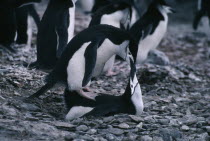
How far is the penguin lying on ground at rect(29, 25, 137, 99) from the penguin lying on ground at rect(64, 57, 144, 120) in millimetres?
87

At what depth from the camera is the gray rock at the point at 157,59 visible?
5.46 metres

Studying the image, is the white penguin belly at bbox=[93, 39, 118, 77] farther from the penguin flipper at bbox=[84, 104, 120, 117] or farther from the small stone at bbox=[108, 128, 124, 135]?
the small stone at bbox=[108, 128, 124, 135]

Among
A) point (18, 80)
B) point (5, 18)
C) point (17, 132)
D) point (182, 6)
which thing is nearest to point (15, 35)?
point (5, 18)

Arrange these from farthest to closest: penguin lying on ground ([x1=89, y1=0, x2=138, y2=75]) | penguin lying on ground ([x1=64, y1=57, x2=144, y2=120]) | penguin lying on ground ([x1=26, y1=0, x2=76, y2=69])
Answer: penguin lying on ground ([x1=89, y1=0, x2=138, y2=75])
penguin lying on ground ([x1=26, y1=0, x2=76, y2=69])
penguin lying on ground ([x1=64, y1=57, x2=144, y2=120])

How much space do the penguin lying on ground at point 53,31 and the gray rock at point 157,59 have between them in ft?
4.98

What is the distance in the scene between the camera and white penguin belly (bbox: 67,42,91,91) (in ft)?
10.9

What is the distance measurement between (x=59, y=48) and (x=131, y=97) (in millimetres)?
1231

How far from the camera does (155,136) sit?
294 cm

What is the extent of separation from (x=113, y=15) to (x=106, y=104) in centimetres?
183

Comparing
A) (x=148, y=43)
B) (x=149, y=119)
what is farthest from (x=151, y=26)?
(x=149, y=119)

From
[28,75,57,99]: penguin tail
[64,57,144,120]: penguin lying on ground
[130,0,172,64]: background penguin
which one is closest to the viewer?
[64,57,144,120]: penguin lying on ground


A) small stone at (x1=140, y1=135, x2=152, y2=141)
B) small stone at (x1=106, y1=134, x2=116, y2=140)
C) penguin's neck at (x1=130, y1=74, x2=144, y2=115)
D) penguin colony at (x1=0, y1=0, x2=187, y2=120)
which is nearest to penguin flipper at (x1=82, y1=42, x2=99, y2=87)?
penguin colony at (x1=0, y1=0, x2=187, y2=120)

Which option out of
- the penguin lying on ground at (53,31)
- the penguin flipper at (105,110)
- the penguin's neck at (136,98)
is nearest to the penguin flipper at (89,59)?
the penguin flipper at (105,110)

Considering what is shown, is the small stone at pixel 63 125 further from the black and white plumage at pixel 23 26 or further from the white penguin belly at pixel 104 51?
the black and white plumage at pixel 23 26
